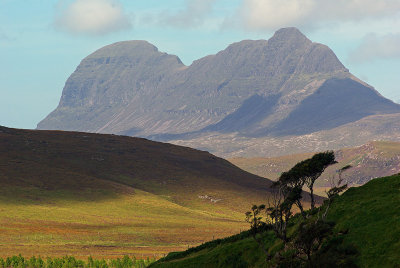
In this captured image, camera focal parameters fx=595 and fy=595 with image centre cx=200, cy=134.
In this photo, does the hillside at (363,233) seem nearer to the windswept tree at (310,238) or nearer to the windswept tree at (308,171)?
the windswept tree at (310,238)

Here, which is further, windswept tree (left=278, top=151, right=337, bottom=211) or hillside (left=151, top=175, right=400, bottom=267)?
windswept tree (left=278, top=151, right=337, bottom=211)

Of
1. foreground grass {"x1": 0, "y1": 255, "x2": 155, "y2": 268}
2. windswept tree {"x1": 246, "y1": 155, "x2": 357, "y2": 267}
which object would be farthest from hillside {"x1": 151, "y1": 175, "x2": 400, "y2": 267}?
foreground grass {"x1": 0, "y1": 255, "x2": 155, "y2": 268}

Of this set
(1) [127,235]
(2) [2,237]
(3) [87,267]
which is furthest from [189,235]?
(3) [87,267]

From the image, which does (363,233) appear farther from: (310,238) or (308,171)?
(308,171)

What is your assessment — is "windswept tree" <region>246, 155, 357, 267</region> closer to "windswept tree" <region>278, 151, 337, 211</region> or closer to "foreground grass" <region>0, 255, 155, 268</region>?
"windswept tree" <region>278, 151, 337, 211</region>

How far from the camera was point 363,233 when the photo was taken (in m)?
56.9

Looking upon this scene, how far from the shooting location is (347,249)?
55.3m

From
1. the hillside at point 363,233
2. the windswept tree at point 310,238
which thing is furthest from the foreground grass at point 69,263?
the windswept tree at point 310,238

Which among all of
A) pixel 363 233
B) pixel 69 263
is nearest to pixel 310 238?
pixel 363 233

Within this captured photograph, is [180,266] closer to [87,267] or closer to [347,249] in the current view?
[347,249]

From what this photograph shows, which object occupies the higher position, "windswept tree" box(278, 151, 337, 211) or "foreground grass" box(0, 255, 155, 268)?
"windswept tree" box(278, 151, 337, 211)

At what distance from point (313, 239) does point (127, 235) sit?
145m

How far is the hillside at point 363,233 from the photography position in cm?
5262

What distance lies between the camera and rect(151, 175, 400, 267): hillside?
173 ft
